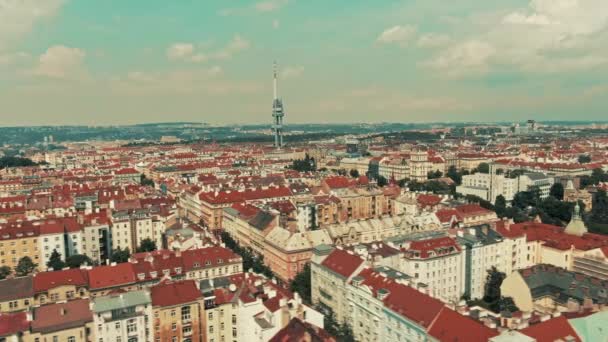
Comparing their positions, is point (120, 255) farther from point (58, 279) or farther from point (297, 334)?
point (297, 334)

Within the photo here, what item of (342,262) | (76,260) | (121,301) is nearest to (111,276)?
(121,301)

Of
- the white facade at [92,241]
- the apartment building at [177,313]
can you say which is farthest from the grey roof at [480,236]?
the white facade at [92,241]

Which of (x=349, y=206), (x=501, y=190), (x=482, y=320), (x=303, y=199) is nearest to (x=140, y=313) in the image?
(x=482, y=320)

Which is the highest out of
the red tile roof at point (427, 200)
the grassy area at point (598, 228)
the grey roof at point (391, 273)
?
the grey roof at point (391, 273)

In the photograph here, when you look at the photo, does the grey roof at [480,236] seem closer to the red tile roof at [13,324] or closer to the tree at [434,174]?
the red tile roof at [13,324]

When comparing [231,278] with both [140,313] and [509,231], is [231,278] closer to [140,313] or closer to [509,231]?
[140,313]

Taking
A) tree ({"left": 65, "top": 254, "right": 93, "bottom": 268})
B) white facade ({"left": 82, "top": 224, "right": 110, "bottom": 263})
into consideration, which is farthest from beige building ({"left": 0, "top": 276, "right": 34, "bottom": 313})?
white facade ({"left": 82, "top": 224, "right": 110, "bottom": 263})
